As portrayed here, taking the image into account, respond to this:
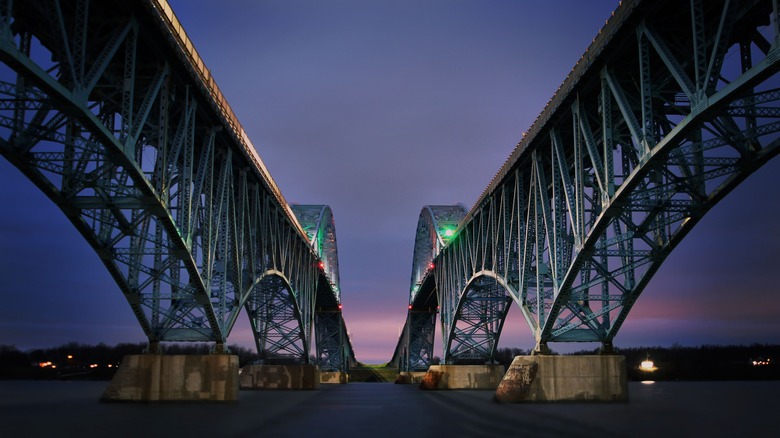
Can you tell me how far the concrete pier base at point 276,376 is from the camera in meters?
79.4

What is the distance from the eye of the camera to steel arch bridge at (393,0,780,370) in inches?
947

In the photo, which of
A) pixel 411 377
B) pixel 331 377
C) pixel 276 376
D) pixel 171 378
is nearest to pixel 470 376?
pixel 276 376

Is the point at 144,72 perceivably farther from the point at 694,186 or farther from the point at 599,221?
the point at 694,186

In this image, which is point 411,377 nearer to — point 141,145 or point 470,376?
point 470,376

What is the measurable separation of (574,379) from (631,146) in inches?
511

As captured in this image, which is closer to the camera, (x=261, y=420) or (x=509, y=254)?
(x=261, y=420)

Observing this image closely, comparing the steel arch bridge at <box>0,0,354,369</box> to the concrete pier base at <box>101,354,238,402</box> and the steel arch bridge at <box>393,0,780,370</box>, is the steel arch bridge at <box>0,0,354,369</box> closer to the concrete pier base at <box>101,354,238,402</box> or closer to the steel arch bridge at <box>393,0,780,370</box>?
the concrete pier base at <box>101,354,238,402</box>

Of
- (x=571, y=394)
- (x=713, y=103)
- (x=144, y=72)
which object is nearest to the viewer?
(x=713, y=103)

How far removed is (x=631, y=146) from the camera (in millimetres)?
36625

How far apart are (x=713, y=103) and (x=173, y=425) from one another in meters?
23.1

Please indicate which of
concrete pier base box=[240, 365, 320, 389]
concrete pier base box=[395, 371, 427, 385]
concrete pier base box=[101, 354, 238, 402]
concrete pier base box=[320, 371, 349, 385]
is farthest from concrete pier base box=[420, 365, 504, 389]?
concrete pier base box=[320, 371, 349, 385]

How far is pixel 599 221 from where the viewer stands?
108 feet

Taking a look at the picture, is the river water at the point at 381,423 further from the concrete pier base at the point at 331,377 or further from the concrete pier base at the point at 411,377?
the concrete pier base at the point at 331,377

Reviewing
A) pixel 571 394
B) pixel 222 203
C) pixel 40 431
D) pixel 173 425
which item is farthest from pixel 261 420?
pixel 571 394
